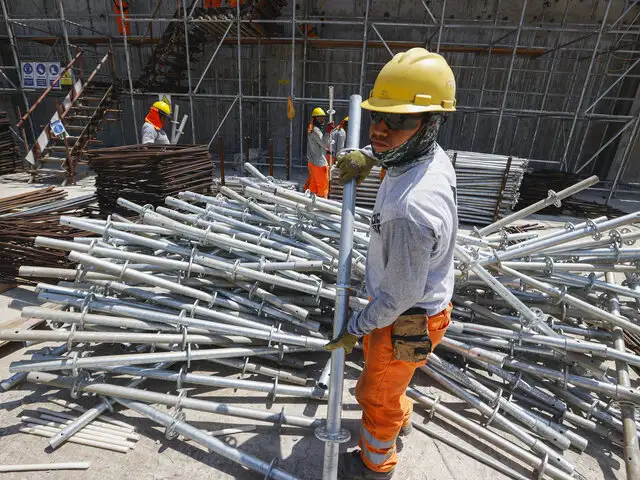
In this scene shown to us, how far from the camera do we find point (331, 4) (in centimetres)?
1219

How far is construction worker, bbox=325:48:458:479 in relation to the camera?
1.75m

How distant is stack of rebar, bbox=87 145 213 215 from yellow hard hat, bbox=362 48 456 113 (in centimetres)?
561

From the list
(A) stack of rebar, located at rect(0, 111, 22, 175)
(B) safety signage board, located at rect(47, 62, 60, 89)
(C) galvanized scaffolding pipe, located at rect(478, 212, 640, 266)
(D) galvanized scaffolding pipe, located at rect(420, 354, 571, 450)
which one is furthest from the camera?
(B) safety signage board, located at rect(47, 62, 60, 89)

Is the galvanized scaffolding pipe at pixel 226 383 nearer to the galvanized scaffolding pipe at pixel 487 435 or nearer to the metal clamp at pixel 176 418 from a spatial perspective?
the metal clamp at pixel 176 418

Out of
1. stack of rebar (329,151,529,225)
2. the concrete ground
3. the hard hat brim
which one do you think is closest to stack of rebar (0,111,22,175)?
stack of rebar (329,151,529,225)

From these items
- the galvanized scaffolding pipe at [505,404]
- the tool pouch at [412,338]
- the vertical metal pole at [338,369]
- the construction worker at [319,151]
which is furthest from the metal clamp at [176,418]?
the construction worker at [319,151]

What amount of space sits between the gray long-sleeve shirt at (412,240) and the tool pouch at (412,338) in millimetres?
85

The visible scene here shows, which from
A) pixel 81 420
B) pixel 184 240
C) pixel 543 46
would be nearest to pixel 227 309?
pixel 184 240

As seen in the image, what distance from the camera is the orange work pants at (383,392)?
214 cm

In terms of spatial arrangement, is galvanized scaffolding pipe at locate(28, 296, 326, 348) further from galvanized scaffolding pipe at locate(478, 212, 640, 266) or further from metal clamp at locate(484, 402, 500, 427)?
galvanized scaffolding pipe at locate(478, 212, 640, 266)

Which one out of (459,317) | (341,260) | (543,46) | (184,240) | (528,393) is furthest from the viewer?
(543,46)

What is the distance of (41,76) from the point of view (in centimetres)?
1176

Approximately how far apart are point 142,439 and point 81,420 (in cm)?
49

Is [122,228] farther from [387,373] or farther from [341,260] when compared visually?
[387,373]
